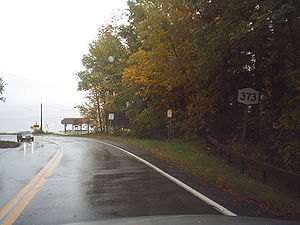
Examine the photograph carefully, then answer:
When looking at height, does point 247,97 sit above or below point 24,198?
above

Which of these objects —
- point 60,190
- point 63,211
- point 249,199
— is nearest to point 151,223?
point 63,211

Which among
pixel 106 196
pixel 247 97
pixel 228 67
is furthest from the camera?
pixel 228 67

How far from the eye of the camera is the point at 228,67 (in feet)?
52.2

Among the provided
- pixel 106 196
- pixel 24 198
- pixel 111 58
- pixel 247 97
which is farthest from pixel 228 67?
pixel 111 58

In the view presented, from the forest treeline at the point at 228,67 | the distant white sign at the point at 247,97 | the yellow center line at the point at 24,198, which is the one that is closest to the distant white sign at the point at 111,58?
the forest treeline at the point at 228,67

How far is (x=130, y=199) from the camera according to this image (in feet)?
21.3

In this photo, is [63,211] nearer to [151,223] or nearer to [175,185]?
[151,223]

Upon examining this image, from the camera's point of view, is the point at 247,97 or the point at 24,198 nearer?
the point at 24,198

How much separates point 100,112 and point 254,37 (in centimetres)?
4468

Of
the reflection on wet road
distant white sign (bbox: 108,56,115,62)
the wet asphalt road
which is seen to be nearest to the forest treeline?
the wet asphalt road

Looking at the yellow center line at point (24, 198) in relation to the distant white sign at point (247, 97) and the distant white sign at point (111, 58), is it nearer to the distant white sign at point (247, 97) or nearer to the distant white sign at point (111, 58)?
the distant white sign at point (247, 97)

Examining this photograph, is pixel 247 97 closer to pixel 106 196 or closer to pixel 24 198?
pixel 106 196

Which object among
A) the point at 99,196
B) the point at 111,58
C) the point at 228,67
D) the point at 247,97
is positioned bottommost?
the point at 99,196

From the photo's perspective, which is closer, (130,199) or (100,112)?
(130,199)
